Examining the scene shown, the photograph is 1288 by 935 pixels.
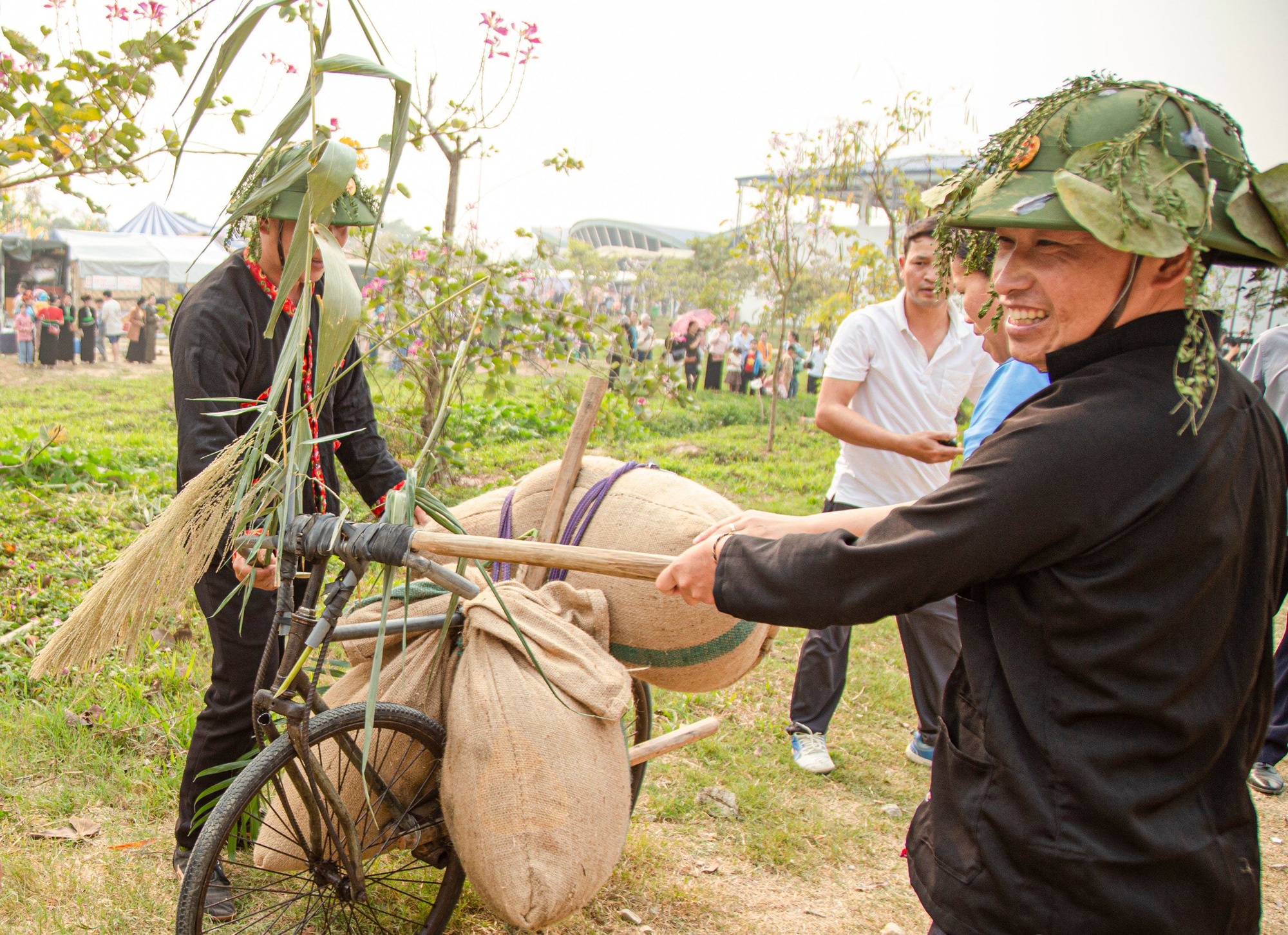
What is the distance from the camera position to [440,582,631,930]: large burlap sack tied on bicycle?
6.68 feet

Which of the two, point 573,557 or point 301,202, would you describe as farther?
point 301,202

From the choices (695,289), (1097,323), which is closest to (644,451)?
(1097,323)

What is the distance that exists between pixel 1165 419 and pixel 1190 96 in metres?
0.54

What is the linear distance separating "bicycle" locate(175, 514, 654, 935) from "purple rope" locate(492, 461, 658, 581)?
212 millimetres

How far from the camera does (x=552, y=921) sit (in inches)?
81.9

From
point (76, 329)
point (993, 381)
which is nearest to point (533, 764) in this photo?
point (993, 381)

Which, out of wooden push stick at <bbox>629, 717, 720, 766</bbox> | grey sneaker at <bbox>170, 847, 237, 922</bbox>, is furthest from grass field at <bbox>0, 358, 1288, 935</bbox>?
wooden push stick at <bbox>629, 717, 720, 766</bbox>

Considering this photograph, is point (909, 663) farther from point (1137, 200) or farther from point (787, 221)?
point (787, 221)

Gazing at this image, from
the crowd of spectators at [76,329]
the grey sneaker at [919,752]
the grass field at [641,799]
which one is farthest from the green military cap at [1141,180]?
the crowd of spectators at [76,329]

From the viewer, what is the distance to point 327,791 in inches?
84.8

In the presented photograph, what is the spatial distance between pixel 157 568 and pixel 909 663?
2768mm

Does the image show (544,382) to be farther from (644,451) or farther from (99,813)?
(644,451)

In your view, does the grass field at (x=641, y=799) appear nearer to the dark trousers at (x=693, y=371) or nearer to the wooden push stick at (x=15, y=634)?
the wooden push stick at (x=15, y=634)

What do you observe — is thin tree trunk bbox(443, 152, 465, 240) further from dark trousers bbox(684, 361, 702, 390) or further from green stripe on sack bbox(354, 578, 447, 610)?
dark trousers bbox(684, 361, 702, 390)
